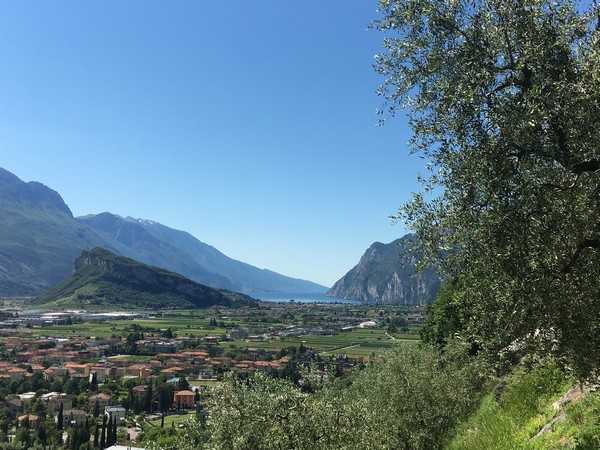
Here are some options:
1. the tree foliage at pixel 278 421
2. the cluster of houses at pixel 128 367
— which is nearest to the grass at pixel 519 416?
the tree foliage at pixel 278 421

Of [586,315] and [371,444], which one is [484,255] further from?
[371,444]

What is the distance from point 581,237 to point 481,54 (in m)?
5.04

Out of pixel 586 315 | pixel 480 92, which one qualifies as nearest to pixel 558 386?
pixel 586 315

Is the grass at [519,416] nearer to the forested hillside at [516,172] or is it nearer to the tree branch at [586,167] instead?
the forested hillside at [516,172]

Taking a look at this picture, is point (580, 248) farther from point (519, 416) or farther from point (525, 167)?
point (519, 416)

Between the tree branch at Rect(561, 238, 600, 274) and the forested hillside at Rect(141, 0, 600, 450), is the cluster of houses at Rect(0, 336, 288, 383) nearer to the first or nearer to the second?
the forested hillside at Rect(141, 0, 600, 450)

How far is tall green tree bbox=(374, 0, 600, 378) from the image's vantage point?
11.4 metres

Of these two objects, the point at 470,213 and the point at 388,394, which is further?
the point at 388,394

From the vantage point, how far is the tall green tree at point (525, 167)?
37.4ft

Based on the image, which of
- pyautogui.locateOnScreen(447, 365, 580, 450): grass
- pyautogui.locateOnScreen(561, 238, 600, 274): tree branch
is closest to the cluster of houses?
pyautogui.locateOnScreen(447, 365, 580, 450): grass

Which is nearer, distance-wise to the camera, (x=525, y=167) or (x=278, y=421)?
(x=525, y=167)

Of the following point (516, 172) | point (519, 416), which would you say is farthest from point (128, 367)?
point (516, 172)

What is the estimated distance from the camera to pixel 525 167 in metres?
12.1

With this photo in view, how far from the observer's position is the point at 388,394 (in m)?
33.5
